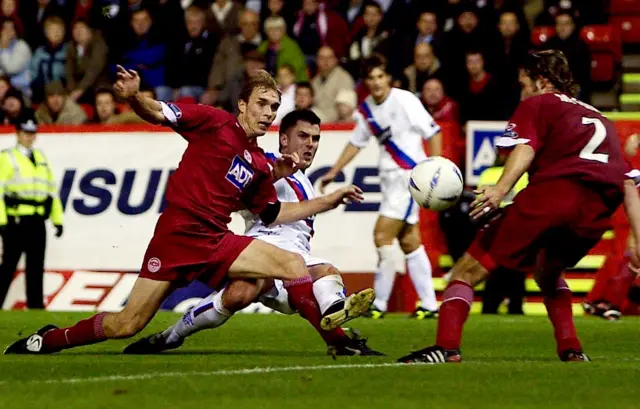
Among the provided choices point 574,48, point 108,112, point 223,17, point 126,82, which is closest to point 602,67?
point 574,48

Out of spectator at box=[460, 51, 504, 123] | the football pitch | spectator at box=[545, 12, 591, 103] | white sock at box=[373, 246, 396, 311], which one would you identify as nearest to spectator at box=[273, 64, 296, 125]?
spectator at box=[460, 51, 504, 123]

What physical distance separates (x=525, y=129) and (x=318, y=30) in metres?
11.0

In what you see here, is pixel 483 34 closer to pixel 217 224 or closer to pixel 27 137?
pixel 27 137

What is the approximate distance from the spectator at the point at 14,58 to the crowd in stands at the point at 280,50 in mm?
14

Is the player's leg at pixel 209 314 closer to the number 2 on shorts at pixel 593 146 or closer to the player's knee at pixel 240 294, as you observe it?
the player's knee at pixel 240 294

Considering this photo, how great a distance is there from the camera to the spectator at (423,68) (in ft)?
58.9

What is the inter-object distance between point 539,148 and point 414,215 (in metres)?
6.41

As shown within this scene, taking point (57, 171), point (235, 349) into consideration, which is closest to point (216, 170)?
point (235, 349)

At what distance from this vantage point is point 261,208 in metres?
9.70

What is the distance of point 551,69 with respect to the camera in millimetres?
8977

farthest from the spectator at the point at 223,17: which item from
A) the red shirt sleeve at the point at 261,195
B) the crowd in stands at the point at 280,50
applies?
the red shirt sleeve at the point at 261,195

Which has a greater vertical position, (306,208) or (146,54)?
(306,208)

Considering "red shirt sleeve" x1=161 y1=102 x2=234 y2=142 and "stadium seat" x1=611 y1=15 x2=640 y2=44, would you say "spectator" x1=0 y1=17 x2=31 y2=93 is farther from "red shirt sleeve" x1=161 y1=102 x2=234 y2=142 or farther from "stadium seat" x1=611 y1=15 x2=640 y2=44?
"red shirt sleeve" x1=161 y1=102 x2=234 y2=142

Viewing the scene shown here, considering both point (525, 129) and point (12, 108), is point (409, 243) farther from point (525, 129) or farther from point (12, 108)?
point (525, 129)
